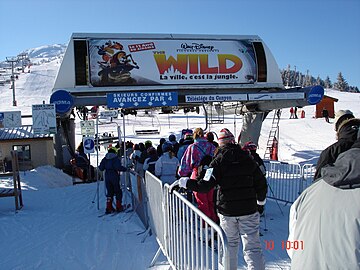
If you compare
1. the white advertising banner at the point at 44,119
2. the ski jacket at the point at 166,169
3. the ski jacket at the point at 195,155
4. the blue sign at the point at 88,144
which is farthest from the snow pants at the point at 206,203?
the blue sign at the point at 88,144

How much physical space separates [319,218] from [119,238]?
5442mm

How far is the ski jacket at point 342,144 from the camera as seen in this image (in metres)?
2.61

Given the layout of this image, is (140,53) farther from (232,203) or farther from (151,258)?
(232,203)

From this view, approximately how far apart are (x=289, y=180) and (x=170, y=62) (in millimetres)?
5680

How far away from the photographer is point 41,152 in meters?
19.7

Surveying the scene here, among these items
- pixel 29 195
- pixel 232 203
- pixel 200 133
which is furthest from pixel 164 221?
pixel 29 195

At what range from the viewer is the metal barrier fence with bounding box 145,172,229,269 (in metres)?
3.25

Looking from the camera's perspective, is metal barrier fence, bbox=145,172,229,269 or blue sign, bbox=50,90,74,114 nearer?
metal barrier fence, bbox=145,172,229,269

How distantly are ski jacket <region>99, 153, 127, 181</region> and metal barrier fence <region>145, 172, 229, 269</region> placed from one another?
8.72 ft

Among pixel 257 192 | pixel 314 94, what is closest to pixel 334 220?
pixel 257 192

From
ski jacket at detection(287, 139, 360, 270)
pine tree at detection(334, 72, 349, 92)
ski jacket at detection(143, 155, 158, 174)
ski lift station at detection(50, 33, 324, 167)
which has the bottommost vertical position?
ski jacket at detection(143, 155, 158, 174)

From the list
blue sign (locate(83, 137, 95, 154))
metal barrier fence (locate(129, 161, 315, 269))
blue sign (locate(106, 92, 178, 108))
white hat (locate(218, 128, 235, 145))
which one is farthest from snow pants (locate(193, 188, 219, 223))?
blue sign (locate(83, 137, 95, 154))

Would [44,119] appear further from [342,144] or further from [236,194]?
[342,144]

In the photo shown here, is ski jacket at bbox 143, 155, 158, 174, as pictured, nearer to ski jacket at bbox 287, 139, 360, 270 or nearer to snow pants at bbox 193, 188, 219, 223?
snow pants at bbox 193, 188, 219, 223
